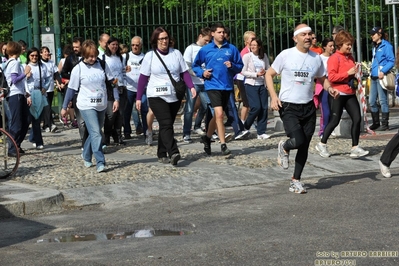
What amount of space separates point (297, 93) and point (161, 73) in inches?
105

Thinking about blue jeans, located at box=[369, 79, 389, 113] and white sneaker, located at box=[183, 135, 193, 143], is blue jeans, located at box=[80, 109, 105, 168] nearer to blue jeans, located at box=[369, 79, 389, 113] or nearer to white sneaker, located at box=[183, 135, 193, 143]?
white sneaker, located at box=[183, 135, 193, 143]

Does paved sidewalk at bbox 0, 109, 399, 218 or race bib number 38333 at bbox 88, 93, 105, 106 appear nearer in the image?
paved sidewalk at bbox 0, 109, 399, 218

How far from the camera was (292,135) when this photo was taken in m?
10.4

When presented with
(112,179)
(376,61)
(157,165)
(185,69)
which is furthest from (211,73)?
(376,61)

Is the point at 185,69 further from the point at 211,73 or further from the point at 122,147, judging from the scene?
the point at 122,147

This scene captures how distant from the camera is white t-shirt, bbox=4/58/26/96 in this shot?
46.4 feet

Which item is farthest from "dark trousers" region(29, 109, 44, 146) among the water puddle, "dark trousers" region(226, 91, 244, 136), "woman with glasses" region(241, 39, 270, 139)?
the water puddle

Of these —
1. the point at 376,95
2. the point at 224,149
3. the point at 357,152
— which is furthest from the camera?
the point at 376,95

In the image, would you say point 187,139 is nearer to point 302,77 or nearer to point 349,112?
point 349,112

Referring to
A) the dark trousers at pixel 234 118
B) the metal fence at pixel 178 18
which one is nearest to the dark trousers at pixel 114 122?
the dark trousers at pixel 234 118

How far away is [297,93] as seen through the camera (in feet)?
34.5

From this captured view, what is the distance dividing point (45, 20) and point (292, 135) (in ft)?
41.1

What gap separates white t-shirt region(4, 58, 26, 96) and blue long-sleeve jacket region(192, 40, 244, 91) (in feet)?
8.43

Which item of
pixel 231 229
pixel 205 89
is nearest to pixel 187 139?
pixel 205 89
